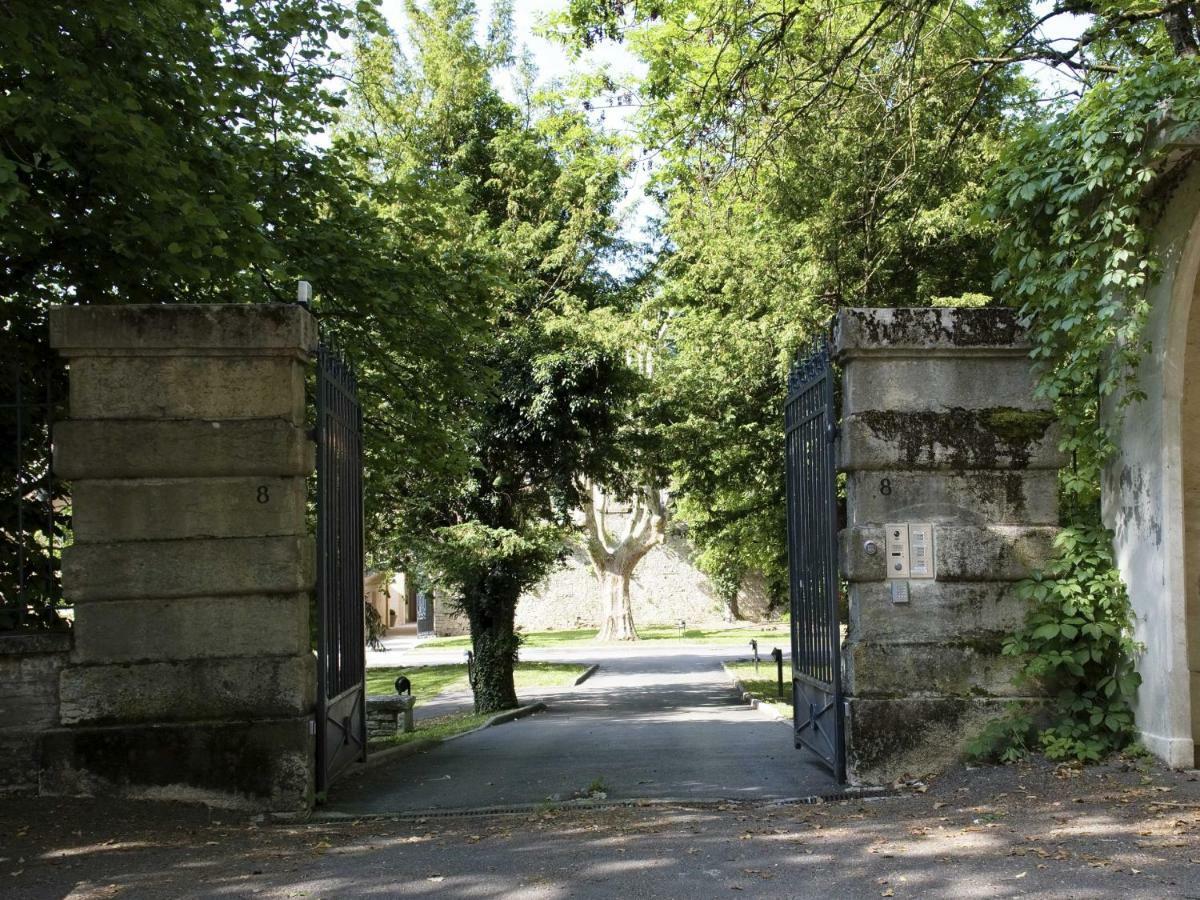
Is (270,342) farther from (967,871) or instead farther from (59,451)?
(967,871)

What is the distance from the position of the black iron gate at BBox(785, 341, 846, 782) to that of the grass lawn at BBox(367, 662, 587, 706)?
14139 mm

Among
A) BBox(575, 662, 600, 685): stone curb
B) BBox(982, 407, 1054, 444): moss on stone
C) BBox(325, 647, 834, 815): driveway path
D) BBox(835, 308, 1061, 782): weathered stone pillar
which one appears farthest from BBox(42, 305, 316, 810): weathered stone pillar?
BBox(575, 662, 600, 685): stone curb

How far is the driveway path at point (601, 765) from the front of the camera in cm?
780

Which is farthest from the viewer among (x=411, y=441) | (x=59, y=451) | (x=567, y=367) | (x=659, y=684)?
(x=659, y=684)

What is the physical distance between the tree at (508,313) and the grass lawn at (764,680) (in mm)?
4351

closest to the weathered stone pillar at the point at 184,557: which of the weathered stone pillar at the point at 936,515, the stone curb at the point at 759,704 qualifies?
the weathered stone pillar at the point at 936,515

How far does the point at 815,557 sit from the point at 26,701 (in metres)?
5.50

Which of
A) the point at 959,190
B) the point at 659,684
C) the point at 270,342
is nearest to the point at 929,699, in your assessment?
the point at 270,342

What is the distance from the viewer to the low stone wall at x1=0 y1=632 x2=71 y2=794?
23.2ft

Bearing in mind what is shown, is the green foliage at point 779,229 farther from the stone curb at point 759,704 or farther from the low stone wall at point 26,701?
the low stone wall at point 26,701

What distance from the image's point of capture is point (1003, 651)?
24.6ft

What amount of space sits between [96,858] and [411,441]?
6433 millimetres

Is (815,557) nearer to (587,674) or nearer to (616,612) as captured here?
(587,674)

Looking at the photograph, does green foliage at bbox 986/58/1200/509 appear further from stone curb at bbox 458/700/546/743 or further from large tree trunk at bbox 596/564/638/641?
large tree trunk at bbox 596/564/638/641
